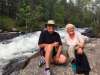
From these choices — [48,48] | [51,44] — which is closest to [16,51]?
[51,44]

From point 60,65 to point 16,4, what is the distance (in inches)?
2484

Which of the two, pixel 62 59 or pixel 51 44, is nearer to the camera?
pixel 51 44

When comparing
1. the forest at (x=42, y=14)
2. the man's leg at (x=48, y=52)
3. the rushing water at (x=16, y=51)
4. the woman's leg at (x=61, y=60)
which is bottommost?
the forest at (x=42, y=14)

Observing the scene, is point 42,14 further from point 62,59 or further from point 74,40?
point 74,40

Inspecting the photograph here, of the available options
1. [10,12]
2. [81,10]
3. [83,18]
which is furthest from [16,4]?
[81,10]

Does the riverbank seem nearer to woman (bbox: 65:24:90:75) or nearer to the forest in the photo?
woman (bbox: 65:24:90:75)

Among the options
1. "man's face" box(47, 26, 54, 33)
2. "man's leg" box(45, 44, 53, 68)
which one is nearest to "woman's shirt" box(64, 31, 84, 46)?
"man's leg" box(45, 44, 53, 68)

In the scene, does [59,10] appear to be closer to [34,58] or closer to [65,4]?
[65,4]

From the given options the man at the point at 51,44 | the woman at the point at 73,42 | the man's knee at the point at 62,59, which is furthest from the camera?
the man's knee at the point at 62,59

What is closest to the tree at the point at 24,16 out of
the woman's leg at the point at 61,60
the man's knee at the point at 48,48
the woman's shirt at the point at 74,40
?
the woman's leg at the point at 61,60

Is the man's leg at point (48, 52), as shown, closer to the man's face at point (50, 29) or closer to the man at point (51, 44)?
the man at point (51, 44)

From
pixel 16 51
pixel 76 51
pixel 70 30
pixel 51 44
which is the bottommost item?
pixel 16 51

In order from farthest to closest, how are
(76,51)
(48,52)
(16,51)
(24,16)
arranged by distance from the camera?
(24,16), (16,51), (48,52), (76,51)

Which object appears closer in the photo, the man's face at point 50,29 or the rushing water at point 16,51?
the man's face at point 50,29
